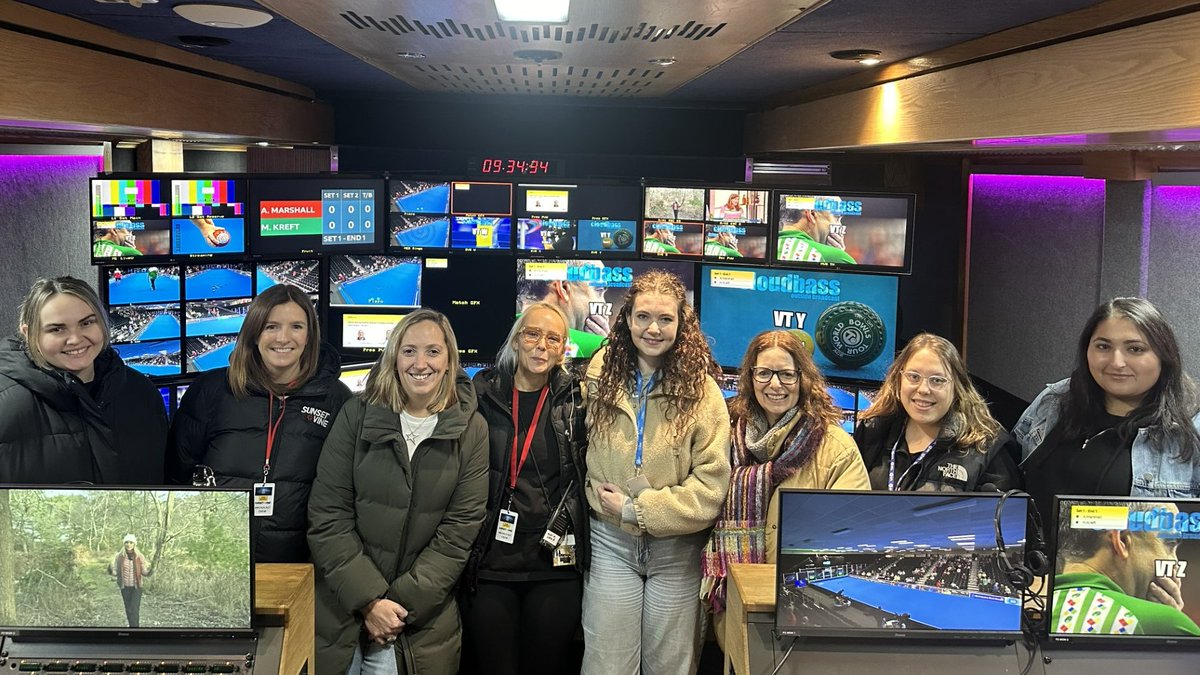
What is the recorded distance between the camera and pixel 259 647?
209cm

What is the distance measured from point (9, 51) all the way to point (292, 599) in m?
1.96

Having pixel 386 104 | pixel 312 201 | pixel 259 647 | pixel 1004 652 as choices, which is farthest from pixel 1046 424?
pixel 386 104

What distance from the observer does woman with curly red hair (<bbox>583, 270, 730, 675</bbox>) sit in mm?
2889

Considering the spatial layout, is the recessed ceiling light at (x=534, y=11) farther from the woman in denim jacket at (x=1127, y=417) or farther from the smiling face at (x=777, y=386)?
the woman in denim jacket at (x=1127, y=417)

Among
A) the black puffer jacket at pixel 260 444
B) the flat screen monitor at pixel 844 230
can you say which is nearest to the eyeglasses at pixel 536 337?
the black puffer jacket at pixel 260 444

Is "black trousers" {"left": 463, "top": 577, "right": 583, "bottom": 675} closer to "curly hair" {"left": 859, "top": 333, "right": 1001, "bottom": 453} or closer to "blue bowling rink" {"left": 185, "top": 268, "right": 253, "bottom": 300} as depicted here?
"curly hair" {"left": 859, "top": 333, "right": 1001, "bottom": 453}

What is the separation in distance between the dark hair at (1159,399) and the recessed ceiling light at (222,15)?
2720 mm

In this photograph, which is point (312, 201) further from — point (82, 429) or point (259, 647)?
point (259, 647)

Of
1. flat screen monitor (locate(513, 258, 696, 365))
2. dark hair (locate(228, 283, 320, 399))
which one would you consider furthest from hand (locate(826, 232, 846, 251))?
dark hair (locate(228, 283, 320, 399))

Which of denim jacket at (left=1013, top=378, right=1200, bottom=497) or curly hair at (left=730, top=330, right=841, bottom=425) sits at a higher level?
curly hair at (left=730, top=330, right=841, bottom=425)

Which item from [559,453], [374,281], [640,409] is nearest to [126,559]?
[559,453]

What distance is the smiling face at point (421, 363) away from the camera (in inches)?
112

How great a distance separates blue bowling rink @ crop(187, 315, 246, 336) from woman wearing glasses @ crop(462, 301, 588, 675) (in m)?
2.26

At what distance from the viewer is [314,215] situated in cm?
520
